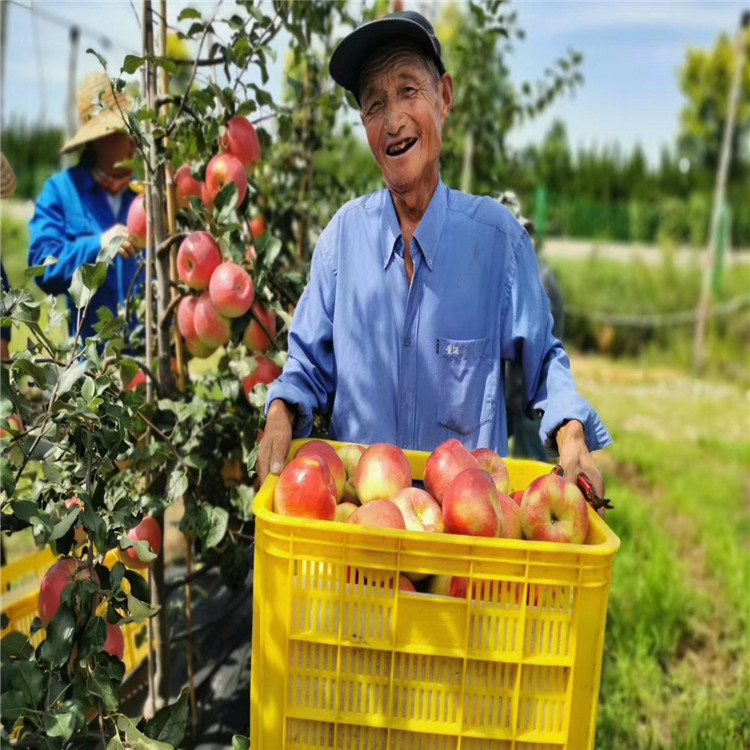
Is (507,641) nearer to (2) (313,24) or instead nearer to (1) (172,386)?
(1) (172,386)

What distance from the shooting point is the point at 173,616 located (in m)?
2.62

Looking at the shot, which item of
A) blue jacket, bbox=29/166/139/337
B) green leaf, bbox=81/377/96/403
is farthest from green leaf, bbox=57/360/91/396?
blue jacket, bbox=29/166/139/337

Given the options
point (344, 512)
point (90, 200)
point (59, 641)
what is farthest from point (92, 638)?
point (90, 200)

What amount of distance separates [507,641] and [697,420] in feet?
21.8

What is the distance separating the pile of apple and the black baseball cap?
0.77m

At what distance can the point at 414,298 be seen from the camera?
175 cm

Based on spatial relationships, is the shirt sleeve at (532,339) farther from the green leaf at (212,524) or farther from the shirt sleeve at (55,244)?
the shirt sleeve at (55,244)

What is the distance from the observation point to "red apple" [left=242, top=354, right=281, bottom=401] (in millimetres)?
2066

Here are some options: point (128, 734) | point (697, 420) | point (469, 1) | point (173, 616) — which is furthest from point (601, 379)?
point (128, 734)

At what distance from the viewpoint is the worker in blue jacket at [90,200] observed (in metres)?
2.90

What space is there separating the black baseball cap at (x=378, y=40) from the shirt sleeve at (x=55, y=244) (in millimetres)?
1242

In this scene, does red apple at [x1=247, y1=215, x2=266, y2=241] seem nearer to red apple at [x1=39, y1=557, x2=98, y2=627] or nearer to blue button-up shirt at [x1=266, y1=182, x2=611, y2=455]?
blue button-up shirt at [x1=266, y1=182, x2=611, y2=455]

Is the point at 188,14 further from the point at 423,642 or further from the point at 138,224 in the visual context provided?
the point at 423,642

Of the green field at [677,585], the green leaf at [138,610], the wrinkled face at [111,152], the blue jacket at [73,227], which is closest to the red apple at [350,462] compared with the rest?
the green leaf at [138,610]
